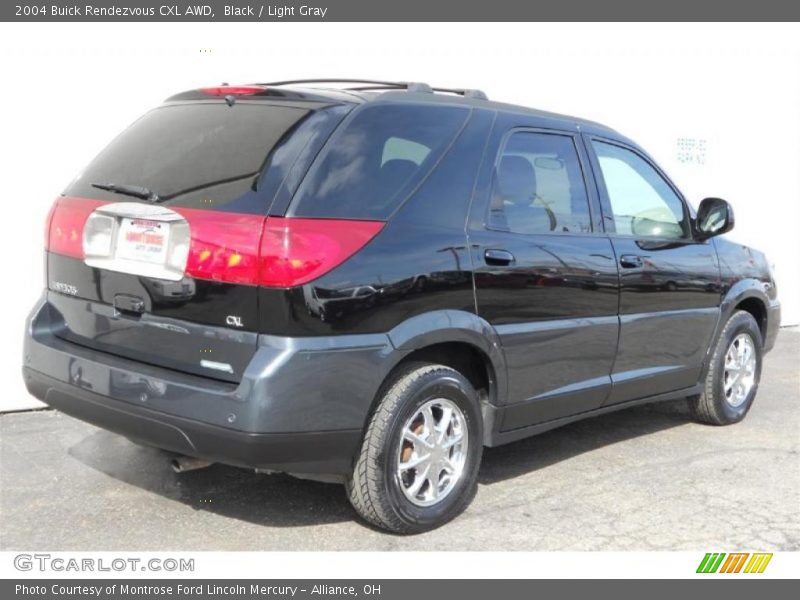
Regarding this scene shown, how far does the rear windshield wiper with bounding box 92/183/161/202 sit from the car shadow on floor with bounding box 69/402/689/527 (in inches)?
57.0

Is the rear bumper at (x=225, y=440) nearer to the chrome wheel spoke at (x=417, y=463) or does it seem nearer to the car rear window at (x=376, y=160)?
the chrome wheel spoke at (x=417, y=463)

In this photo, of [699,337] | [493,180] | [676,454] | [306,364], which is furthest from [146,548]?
[699,337]

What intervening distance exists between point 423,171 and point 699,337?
2504 millimetres

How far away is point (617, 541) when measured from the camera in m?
4.12

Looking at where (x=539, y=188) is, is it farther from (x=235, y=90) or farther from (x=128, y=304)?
(x=128, y=304)

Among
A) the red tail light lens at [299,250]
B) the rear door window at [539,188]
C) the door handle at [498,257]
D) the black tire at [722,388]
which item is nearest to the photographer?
the red tail light lens at [299,250]

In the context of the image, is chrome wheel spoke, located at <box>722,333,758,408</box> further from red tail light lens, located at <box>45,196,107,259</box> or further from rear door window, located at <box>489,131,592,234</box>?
red tail light lens, located at <box>45,196,107,259</box>

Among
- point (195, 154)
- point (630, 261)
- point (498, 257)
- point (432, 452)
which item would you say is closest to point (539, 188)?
point (498, 257)

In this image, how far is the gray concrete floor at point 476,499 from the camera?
4.03m

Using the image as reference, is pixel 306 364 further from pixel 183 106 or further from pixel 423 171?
pixel 183 106

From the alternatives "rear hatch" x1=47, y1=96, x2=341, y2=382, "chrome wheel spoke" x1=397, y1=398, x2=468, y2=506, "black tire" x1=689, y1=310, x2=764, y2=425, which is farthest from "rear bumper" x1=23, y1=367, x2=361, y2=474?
"black tire" x1=689, y1=310, x2=764, y2=425

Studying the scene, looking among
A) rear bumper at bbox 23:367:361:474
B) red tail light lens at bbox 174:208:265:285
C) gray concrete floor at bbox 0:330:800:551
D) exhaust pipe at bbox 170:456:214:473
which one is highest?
red tail light lens at bbox 174:208:265:285

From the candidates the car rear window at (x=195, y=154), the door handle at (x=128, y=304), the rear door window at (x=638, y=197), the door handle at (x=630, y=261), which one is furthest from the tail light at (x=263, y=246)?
the rear door window at (x=638, y=197)

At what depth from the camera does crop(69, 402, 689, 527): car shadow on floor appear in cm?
427
